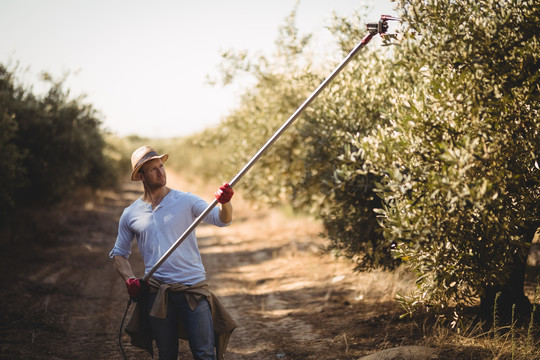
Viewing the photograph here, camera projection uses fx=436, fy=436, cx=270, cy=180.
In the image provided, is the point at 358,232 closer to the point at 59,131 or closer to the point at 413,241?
the point at 413,241

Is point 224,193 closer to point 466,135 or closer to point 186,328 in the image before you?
point 186,328

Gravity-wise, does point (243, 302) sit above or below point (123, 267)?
below

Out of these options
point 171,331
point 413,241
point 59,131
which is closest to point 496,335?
point 413,241

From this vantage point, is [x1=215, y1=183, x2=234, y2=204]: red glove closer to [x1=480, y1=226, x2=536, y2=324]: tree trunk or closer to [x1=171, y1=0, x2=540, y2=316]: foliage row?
[x1=171, y1=0, x2=540, y2=316]: foliage row

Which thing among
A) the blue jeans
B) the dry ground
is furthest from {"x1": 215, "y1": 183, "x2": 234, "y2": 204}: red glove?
the dry ground

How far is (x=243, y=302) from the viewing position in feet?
28.7

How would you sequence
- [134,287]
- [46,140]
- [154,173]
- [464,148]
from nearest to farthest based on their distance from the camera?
[134,287] → [154,173] → [464,148] → [46,140]

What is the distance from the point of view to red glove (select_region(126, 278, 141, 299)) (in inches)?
150

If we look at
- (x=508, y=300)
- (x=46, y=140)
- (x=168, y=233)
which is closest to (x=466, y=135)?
(x=508, y=300)

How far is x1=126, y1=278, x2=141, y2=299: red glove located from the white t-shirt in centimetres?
20

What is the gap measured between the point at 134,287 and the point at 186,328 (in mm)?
582

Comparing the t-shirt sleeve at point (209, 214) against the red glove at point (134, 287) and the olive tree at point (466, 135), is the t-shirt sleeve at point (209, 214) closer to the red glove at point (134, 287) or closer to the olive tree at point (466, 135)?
the red glove at point (134, 287)

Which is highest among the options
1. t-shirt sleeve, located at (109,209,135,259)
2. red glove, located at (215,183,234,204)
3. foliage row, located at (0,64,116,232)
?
foliage row, located at (0,64,116,232)

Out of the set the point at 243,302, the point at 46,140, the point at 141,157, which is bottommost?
the point at 243,302
